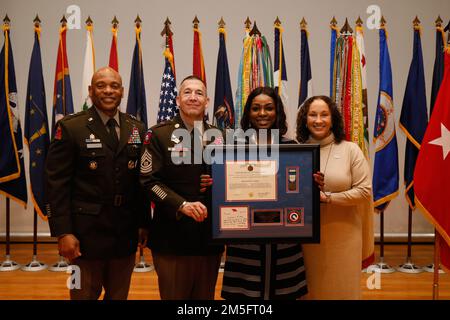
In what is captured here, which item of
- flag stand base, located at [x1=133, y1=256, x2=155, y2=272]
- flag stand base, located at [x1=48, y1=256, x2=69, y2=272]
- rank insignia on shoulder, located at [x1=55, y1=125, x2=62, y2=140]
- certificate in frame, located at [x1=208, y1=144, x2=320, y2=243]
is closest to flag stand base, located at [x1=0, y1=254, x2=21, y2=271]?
flag stand base, located at [x1=48, y1=256, x2=69, y2=272]

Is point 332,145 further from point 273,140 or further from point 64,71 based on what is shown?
point 64,71

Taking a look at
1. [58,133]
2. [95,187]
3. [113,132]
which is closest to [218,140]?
[113,132]

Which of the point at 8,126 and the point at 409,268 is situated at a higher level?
the point at 8,126

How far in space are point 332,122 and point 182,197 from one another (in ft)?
3.00

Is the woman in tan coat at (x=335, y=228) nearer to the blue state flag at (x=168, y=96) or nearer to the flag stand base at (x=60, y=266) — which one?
the blue state flag at (x=168, y=96)

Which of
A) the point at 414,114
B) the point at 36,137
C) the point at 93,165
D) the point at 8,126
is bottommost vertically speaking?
the point at 93,165

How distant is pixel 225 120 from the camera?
14.5 ft

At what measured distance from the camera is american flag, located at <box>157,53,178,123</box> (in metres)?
4.26

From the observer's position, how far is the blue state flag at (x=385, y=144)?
14.0ft

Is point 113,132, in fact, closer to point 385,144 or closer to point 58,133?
point 58,133

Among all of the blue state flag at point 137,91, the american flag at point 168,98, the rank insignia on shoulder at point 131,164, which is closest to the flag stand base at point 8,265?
the blue state flag at point 137,91

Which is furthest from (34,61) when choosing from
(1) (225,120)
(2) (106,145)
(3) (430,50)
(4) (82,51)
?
(3) (430,50)

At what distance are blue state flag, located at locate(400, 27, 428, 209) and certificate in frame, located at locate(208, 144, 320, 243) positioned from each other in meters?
2.61

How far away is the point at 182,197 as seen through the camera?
216 cm
